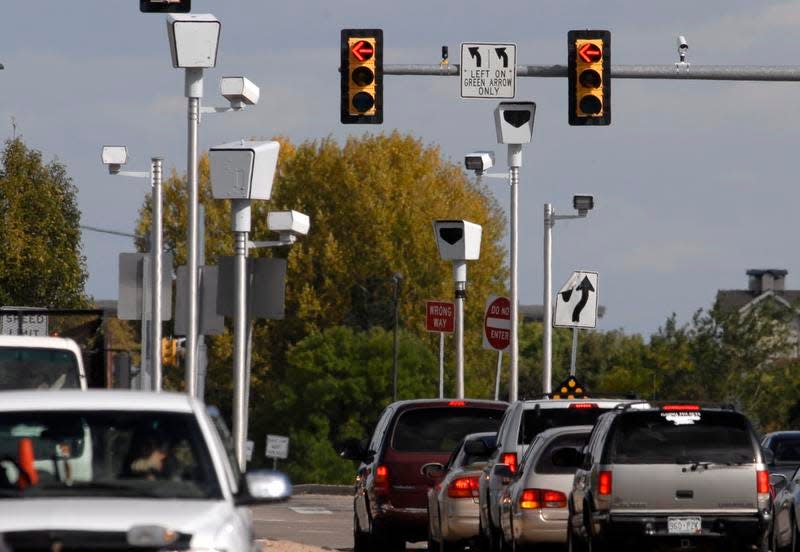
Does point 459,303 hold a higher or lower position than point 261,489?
higher

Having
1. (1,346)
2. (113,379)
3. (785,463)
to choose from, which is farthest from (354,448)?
(785,463)

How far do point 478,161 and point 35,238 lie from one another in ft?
81.3

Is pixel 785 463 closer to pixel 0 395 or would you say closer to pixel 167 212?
pixel 0 395

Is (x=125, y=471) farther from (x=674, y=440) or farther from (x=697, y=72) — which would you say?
(x=697, y=72)

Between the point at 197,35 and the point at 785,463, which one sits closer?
the point at 197,35

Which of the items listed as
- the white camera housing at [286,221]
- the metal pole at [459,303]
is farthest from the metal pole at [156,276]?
the metal pole at [459,303]

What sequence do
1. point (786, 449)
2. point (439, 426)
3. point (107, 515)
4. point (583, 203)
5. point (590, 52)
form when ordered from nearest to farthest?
point (107, 515) < point (590, 52) < point (439, 426) < point (786, 449) < point (583, 203)

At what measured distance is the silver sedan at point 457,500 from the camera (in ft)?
70.4

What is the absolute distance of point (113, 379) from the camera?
22750mm

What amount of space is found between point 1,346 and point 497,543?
5.81 meters

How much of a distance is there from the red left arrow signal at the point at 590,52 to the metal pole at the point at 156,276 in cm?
587

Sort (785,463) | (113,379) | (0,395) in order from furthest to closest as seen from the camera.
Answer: (785,463), (113,379), (0,395)

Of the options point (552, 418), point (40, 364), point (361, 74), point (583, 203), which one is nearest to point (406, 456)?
point (552, 418)

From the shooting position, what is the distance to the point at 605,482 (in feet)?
53.2
